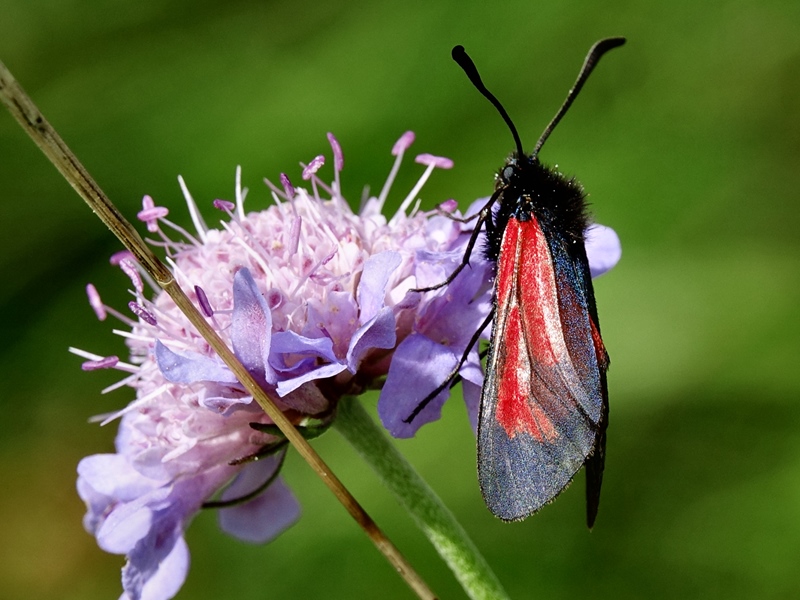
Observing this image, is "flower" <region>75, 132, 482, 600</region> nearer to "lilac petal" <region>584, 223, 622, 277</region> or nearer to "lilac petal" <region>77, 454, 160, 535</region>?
"lilac petal" <region>77, 454, 160, 535</region>

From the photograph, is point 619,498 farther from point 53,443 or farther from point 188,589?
point 53,443

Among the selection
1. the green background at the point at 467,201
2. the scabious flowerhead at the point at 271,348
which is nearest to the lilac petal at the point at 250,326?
the scabious flowerhead at the point at 271,348

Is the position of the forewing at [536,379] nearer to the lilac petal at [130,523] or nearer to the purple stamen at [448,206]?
the purple stamen at [448,206]

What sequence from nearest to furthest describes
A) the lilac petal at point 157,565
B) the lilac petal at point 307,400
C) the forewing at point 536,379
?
A: the forewing at point 536,379 → the lilac petal at point 307,400 → the lilac petal at point 157,565

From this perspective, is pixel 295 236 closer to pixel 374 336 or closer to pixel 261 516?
pixel 374 336

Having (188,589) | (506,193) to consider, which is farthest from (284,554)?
(506,193)

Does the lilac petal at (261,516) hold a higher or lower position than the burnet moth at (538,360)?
lower

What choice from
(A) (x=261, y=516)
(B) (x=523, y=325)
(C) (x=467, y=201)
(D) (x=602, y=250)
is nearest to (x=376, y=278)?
(B) (x=523, y=325)

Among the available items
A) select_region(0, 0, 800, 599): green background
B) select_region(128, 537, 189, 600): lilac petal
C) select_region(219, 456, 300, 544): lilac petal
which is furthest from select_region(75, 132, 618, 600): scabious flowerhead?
select_region(0, 0, 800, 599): green background
